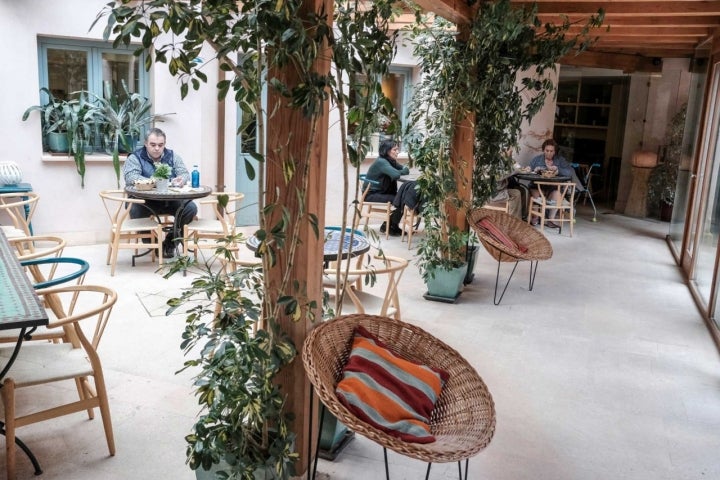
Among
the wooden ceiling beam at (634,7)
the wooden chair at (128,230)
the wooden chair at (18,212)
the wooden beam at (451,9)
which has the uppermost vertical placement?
the wooden ceiling beam at (634,7)

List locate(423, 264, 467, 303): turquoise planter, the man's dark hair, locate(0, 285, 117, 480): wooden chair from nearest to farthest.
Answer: locate(0, 285, 117, 480): wooden chair → locate(423, 264, 467, 303): turquoise planter → the man's dark hair

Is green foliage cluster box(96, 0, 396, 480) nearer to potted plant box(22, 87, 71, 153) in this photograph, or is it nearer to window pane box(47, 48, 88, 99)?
potted plant box(22, 87, 71, 153)

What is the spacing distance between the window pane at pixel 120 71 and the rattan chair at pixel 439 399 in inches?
199

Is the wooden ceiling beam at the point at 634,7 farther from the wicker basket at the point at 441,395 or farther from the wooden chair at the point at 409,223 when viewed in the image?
the wicker basket at the point at 441,395

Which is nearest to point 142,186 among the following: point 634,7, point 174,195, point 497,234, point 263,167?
point 174,195

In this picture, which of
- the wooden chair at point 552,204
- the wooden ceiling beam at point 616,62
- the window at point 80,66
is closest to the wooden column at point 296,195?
the window at point 80,66

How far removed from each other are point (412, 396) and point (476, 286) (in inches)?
134

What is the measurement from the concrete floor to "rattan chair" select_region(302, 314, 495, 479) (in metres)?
0.42

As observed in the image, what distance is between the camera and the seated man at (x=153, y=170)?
19.7 ft

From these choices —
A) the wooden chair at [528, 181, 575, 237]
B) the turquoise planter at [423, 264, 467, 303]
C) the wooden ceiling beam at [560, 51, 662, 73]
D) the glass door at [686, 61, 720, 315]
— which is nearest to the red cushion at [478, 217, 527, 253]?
the turquoise planter at [423, 264, 467, 303]

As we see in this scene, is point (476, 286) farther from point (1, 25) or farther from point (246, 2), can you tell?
point (1, 25)

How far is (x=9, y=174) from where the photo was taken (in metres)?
5.89

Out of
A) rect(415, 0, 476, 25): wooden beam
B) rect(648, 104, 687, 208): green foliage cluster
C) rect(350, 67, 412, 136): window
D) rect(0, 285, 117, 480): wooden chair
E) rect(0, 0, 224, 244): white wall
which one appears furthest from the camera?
rect(648, 104, 687, 208): green foliage cluster

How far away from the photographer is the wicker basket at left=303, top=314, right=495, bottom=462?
208 centimetres
